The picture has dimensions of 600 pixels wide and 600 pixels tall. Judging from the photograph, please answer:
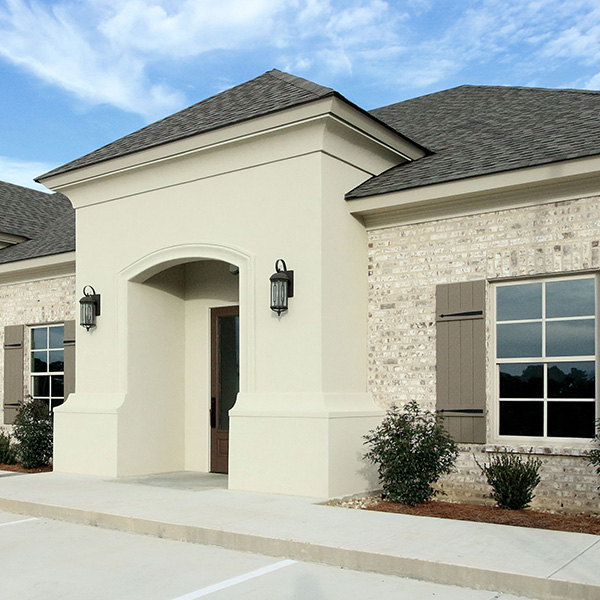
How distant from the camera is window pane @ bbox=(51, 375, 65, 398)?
1420 cm

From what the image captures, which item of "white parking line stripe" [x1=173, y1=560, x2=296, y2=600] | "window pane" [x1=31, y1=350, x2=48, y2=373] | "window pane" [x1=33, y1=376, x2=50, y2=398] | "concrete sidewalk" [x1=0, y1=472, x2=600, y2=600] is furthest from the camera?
"window pane" [x1=31, y1=350, x2=48, y2=373]

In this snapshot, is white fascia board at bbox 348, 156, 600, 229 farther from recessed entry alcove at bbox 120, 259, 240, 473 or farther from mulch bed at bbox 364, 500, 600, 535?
mulch bed at bbox 364, 500, 600, 535

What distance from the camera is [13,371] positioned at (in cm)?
1496

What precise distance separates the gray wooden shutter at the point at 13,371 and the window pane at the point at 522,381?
9.45m

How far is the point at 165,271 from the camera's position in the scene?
12.3 metres

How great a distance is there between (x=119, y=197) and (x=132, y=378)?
9.16 feet

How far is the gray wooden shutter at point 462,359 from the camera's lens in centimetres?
934

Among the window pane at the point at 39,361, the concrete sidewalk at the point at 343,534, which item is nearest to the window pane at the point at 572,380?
the concrete sidewalk at the point at 343,534

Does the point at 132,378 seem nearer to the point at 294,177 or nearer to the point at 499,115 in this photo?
the point at 294,177

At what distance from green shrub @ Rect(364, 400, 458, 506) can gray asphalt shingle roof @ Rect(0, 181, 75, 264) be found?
7.49 metres

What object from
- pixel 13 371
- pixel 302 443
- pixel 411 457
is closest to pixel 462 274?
pixel 411 457

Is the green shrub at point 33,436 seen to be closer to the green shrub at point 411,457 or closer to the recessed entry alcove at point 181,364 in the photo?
the recessed entry alcove at point 181,364

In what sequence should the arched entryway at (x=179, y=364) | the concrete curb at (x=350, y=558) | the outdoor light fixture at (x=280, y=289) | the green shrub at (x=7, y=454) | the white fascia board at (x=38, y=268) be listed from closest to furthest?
the concrete curb at (x=350, y=558) < the outdoor light fixture at (x=280, y=289) < the arched entryway at (x=179, y=364) < the green shrub at (x=7, y=454) < the white fascia board at (x=38, y=268)

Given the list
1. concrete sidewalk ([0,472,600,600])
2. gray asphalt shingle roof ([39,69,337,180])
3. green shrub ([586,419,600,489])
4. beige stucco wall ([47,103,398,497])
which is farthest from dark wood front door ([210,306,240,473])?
green shrub ([586,419,600,489])
